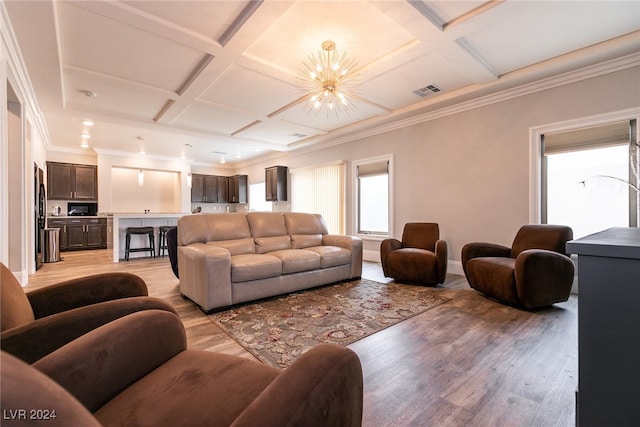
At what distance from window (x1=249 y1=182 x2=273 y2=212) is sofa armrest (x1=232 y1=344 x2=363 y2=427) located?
7.88 meters

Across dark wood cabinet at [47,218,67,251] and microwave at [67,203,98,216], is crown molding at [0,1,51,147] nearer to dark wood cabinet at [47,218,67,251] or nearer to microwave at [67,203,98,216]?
dark wood cabinet at [47,218,67,251]

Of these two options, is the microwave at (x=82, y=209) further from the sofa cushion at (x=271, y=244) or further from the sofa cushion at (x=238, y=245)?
the sofa cushion at (x=271, y=244)

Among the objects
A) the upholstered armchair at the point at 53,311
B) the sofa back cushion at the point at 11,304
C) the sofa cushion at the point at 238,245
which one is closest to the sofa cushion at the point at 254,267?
the sofa cushion at the point at 238,245

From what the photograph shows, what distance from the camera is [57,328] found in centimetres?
105

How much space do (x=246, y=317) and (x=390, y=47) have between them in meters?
3.13

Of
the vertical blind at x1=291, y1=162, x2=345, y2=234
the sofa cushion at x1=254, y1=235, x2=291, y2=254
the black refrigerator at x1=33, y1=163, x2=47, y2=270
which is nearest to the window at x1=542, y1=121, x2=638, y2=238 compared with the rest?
the sofa cushion at x1=254, y1=235, x2=291, y2=254

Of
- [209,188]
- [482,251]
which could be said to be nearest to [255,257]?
[482,251]

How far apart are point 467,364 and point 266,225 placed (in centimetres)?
291

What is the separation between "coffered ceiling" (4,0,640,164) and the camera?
2.36 m

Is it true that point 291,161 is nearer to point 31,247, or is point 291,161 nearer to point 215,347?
point 31,247

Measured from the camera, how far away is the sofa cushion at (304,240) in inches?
160

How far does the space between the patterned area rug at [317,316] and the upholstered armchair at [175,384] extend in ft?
3.24

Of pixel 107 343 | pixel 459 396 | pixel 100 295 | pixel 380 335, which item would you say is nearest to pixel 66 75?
pixel 100 295

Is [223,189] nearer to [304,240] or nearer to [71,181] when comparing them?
[71,181]
